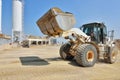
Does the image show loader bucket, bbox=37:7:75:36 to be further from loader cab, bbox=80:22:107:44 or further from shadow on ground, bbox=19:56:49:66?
loader cab, bbox=80:22:107:44

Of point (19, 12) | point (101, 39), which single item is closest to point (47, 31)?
point (101, 39)

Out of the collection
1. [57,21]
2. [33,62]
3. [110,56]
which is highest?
[57,21]

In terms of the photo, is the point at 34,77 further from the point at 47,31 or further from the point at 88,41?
the point at 88,41

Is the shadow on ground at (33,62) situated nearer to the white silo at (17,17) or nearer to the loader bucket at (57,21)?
the loader bucket at (57,21)

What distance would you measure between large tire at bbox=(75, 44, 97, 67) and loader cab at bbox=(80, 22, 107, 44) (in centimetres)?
153

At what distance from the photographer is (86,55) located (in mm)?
→ 9875

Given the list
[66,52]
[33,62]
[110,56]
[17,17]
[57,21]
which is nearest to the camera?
[57,21]

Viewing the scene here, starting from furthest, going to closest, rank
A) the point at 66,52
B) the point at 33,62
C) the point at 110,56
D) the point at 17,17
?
the point at 17,17 → the point at 66,52 → the point at 110,56 → the point at 33,62

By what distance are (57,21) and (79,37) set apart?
2.12 meters

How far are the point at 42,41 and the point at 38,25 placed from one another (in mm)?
65098

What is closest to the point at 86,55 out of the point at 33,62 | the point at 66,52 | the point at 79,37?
the point at 79,37

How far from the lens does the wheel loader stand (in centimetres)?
952

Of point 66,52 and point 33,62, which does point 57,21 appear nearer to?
point 33,62

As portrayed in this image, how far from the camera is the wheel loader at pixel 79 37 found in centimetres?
952
